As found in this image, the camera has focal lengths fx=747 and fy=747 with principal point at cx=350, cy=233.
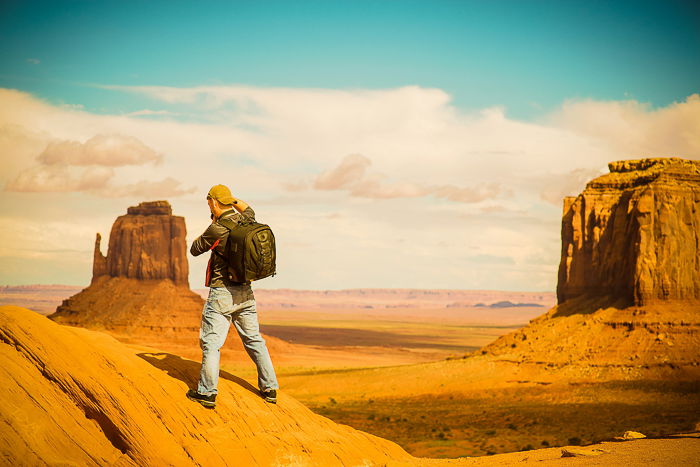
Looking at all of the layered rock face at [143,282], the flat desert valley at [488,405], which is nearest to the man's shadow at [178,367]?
the flat desert valley at [488,405]

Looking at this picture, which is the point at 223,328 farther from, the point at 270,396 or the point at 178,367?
the point at 270,396

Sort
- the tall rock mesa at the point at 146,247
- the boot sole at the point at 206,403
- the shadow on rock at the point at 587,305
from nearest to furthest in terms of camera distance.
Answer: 1. the boot sole at the point at 206,403
2. the shadow on rock at the point at 587,305
3. the tall rock mesa at the point at 146,247

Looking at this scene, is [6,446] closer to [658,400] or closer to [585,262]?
[658,400]

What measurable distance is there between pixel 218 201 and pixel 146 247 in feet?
315

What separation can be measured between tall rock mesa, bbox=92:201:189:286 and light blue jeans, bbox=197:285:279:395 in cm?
9534

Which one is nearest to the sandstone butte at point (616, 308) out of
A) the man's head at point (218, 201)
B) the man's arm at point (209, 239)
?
the man's head at point (218, 201)

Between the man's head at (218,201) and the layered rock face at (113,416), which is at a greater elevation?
the man's head at (218,201)

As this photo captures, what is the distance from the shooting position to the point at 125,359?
9.61 metres

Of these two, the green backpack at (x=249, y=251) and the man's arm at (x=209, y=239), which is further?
the man's arm at (x=209, y=239)

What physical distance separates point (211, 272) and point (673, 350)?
42800mm

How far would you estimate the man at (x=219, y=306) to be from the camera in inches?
380

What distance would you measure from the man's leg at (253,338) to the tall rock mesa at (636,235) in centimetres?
4330

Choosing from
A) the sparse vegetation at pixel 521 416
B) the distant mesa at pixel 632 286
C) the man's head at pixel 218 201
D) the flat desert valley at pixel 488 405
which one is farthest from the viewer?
the distant mesa at pixel 632 286

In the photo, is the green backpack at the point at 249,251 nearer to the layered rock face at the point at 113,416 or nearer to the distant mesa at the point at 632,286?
the layered rock face at the point at 113,416
